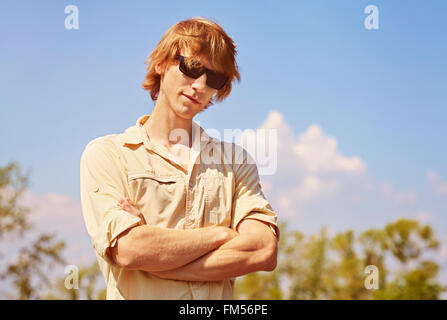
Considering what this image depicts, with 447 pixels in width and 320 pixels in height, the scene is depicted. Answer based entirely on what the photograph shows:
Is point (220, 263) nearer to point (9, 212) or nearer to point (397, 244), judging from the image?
point (9, 212)

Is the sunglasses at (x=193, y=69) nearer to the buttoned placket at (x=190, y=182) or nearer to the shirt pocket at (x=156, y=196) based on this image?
the buttoned placket at (x=190, y=182)

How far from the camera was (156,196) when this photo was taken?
331 centimetres

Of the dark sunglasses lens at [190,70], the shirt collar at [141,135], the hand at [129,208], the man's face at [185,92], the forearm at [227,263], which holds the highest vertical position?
the dark sunglasses lens at [190,70]

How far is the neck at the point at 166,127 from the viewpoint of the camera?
359 centimetres

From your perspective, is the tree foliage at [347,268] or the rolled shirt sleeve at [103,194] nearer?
the rolled shirt sleeve at [103,194]

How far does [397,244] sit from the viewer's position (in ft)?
96.9

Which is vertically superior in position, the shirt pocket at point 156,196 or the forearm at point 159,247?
the shirt pocket at point 156,196

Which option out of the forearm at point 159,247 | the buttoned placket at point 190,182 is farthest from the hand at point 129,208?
the buttoned placket at point 190,182

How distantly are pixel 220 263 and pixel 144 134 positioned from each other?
105cm

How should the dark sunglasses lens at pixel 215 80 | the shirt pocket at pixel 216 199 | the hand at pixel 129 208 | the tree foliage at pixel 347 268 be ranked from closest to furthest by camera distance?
the hand at pixel 129 208 < the shirt pocket at pixel 216 199 < the dark sunglasses lens at pixel 215 80 < the tree foliage at pixel 347 268

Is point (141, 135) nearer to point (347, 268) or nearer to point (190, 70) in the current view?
point (190, 70)

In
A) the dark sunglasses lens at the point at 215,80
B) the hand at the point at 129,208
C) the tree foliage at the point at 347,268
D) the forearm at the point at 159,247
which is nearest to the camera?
the forearm at the point at 159,247

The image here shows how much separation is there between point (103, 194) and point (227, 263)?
0.89m
